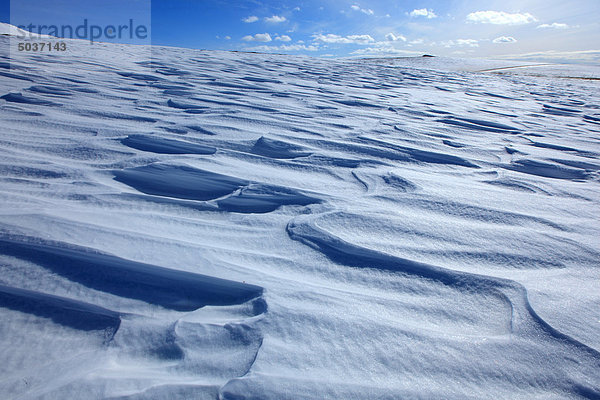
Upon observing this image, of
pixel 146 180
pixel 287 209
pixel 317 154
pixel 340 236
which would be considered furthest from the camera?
pixel 317 154

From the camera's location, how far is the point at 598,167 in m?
1.80

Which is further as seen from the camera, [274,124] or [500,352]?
[274,124]

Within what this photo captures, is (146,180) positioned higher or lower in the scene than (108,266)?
higher

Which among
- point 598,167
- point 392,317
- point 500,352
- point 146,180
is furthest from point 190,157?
point 598,167

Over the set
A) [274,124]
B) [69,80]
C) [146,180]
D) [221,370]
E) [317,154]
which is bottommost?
[221,370]

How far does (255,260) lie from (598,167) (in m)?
2.04

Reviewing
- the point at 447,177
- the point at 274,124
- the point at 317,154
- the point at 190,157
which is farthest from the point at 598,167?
the point at 190,157

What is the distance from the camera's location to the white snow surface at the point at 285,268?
0.62 m

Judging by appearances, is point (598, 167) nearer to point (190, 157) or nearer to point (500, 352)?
point (500, 352)

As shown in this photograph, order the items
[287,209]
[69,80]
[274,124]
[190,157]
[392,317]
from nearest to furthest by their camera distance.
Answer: [392,317]
[287,209]
[190,157]
[274,124]
[69,80]

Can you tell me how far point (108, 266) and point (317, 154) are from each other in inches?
43.7

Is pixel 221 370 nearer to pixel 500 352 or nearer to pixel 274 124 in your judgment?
pixel 500 352

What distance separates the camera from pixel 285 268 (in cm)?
88

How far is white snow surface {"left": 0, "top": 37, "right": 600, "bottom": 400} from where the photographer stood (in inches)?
24.3
